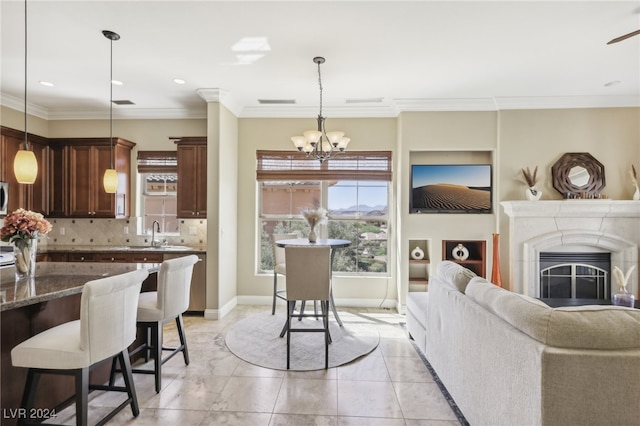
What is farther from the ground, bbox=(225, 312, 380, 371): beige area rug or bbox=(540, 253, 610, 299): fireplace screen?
bbox=(540, 253, 610, 299): fireplace screen

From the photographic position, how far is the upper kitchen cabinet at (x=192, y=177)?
4383 millimetres

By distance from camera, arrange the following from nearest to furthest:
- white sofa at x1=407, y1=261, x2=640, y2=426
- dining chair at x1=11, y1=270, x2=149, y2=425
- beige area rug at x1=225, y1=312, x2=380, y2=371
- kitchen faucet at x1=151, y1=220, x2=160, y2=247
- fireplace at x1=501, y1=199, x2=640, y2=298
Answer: white sofa at x1=407, y1=261, x2=640, y2=426
dining chair at x1=11, y1=270, x2=149, y2=425
beige area rug at x1=225, y1=312, x2=380, y2=371
fireplace at x1=501, y1=199, x2=640, y2=298
kitchen faucet at x1=151, y1=220, x2=160, y2=247

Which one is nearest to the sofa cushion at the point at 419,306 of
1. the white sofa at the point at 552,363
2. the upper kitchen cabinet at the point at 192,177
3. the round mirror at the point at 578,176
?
the white sofa at the point at 552,363

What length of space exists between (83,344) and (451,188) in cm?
427

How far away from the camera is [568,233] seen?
4.15 meters

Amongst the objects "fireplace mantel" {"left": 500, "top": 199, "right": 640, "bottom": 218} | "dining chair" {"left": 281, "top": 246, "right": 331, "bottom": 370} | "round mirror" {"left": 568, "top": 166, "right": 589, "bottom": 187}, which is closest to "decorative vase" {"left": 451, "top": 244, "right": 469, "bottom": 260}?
"fireplace mantel" {"left": 500, "top": 199, "right": 640, "bottom": 218}

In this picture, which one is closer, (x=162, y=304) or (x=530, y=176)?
(x=162, y=304)

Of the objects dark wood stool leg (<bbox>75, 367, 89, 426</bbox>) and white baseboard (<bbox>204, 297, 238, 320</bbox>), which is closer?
dark wood stool leg (<bbox>75, 367, 89, 426</bbox>)

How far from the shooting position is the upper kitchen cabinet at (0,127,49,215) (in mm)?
4051

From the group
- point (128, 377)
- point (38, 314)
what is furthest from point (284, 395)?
point (38, 314)

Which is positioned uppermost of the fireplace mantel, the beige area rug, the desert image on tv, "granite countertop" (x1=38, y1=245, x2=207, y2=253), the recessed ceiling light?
the recessed ceiling light

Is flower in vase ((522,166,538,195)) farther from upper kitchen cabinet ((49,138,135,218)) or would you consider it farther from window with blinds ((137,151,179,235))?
upper kitchen cabinet ((49,138,135,218))

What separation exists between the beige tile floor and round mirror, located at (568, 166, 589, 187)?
318cm

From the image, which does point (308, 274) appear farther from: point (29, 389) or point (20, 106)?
point (20, 106)
